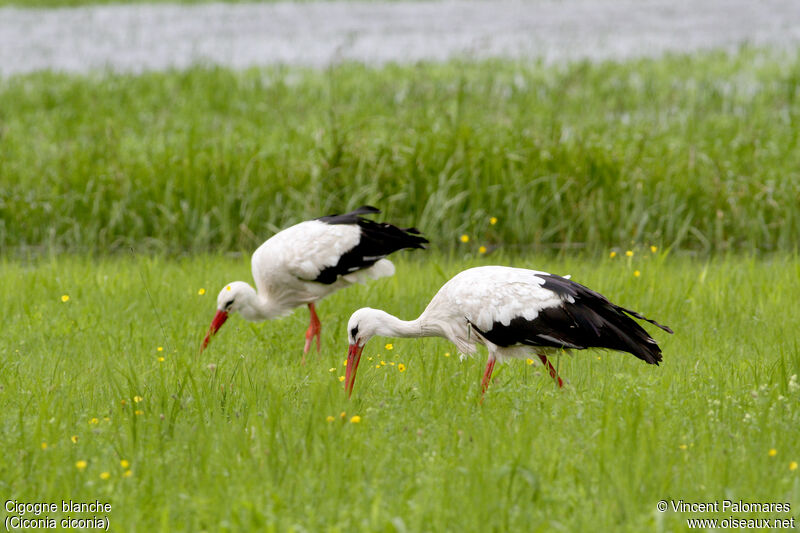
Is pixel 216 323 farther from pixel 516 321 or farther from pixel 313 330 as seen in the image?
pixel 516 321

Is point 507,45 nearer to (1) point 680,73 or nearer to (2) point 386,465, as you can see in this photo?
(1) point 680,73

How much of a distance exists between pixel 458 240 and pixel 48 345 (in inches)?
157

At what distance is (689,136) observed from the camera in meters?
10.9

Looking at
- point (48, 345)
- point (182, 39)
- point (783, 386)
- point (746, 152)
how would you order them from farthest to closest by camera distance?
1. point (182, 39)
2. point (746, 152)
3. point (48, 345)
4. point (783, 386)

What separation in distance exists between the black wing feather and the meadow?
1.09 ft

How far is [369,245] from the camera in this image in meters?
6.53

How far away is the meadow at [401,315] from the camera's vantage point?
3.65m

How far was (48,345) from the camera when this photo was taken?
5.89 m

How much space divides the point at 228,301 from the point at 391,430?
2203 mm

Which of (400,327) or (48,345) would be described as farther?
(48,345)

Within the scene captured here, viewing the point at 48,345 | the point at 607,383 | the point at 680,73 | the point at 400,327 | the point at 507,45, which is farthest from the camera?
the point at 507,45

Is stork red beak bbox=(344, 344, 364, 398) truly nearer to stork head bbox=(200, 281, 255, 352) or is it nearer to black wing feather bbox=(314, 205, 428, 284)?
stork head bbox=(200, 281, 255, 352)

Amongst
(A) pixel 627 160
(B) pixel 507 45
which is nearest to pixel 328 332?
(A) pixel 627 160

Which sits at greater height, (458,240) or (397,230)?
(397,230)
